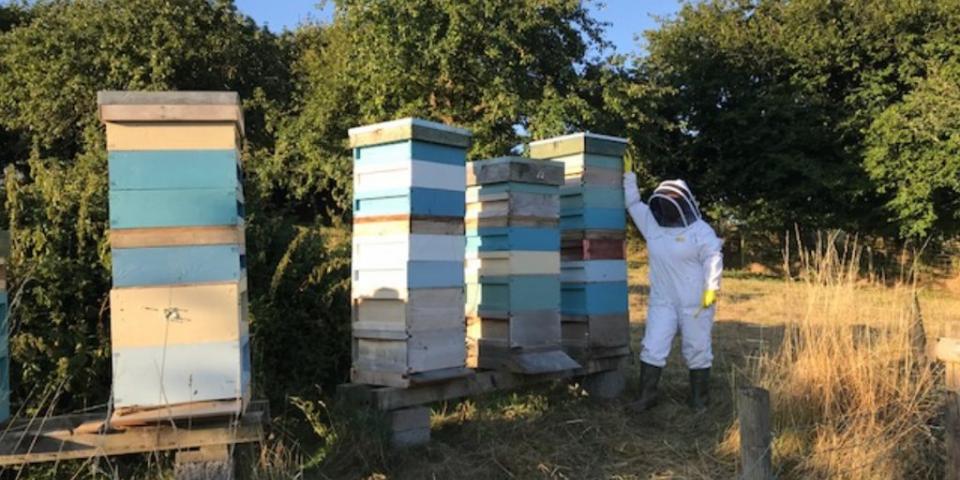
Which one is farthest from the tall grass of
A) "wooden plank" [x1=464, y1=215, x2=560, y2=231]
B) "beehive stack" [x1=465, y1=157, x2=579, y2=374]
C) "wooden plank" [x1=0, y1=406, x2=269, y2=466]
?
"wooden plank" [x1=0, y1=406, x2=269, y2=466]

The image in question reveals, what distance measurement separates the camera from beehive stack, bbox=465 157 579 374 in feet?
17.0

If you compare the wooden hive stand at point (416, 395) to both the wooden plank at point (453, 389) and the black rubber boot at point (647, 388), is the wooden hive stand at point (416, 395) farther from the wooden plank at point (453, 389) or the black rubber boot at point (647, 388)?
the black rubber boot at point (647, 388)

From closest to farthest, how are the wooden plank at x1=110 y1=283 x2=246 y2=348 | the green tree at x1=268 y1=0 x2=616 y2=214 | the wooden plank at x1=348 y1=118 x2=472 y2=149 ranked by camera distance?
1. the wooden plank at x1=110 y1=283 x2=246 y2=348
2. the wooden plank at x1=348 y1=118 x2=472 y2=149
3. the green tree at x1=268 y1=0 x2=616 y2=214

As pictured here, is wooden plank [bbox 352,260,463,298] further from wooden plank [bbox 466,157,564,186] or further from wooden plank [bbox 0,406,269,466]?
wooden plank [bbox 0,406,269,466]

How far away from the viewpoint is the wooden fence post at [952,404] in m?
3.98

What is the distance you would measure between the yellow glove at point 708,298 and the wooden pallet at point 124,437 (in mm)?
3594

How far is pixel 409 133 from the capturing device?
4301mm

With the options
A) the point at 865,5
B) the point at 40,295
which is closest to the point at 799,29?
the point at 865,5

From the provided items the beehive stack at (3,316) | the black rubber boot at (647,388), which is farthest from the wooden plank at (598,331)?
the beehive stack at (3,316)

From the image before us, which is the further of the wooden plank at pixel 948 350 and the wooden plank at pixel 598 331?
the wooden plank at pixel 598 331

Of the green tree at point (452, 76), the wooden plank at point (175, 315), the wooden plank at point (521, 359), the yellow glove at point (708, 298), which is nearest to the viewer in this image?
the wooden plank at point (175, 315)

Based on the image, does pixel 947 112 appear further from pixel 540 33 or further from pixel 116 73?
pixel 116 73

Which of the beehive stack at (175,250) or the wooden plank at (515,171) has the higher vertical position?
the wooden plank at (515,171)

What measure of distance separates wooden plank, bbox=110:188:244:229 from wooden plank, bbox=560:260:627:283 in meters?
2.99
